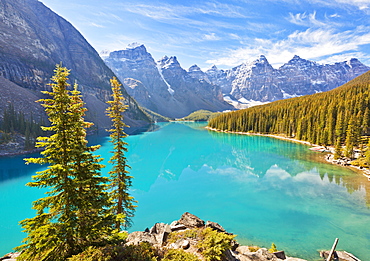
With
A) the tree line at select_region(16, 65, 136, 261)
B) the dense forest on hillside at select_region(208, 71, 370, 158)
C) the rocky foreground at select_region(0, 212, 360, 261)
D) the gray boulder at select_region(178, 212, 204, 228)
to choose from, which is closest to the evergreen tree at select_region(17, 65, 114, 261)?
the tree line at select_region(16, 65, 136, 261)

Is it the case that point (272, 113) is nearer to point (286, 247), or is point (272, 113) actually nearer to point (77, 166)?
point (286, 247)

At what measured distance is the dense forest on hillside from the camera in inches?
2246

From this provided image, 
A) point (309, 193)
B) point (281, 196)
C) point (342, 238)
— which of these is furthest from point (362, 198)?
point (342, 238)

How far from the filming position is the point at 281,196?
91.5 ft

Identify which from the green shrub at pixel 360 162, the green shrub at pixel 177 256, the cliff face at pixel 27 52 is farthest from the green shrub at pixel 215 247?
the cliff face at pixel 27 52

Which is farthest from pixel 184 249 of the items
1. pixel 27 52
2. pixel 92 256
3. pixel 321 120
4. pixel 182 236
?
pixel 27 52

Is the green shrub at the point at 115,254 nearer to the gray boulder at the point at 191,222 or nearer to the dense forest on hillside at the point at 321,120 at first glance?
the gray boulder at the point at 191,222

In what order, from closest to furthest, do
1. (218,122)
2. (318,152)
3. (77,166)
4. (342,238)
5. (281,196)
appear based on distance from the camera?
(77,166) → (342,238) → (281,196) → (318,152) → (218,122)

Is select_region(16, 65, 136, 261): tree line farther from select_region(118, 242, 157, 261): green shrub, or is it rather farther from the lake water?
the lake water

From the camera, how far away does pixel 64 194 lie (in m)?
8.72

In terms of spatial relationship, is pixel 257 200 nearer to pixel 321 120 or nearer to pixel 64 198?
pixel 64 198

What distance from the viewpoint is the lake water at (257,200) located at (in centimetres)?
1805

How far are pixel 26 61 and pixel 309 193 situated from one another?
18578cm

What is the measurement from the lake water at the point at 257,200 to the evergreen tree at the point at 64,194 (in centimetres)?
1247
